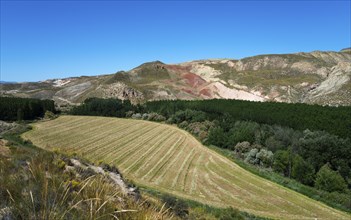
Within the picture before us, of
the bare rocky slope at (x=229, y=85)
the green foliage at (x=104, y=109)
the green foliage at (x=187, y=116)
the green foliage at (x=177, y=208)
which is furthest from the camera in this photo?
the bare rocky slope at (x=229, y=85)

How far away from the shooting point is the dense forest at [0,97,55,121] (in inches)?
3479

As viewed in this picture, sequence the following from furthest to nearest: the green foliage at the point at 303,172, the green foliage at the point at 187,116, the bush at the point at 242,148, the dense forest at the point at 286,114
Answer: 1. the green foliage at the point at 187,116
2. the dense forest at the point at 286,114
3. the bush at the point at 242,148
4. the green foliage at the point at 303,172

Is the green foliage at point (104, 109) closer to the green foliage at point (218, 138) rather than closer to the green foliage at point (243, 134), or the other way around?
the green foliage at point (218, 138)

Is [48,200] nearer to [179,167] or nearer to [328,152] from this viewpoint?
[179,167]

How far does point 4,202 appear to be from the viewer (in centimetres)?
507

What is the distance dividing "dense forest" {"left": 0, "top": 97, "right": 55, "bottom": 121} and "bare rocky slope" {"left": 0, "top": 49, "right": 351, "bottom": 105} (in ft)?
136

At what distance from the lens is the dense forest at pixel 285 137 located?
46938 millimetres

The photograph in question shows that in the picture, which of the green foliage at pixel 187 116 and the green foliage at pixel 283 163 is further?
the green foliage at pixel 187 116

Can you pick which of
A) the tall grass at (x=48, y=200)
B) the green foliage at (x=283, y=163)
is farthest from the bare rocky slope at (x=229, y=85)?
the tall grass at (x=48, y=200)

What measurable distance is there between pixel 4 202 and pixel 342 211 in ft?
126

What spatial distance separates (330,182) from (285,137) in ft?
52.4

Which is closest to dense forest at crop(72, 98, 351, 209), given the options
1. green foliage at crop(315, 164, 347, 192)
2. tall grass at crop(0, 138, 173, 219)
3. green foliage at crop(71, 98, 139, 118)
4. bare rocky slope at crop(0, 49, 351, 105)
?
green foliage at crop(315, 164, 347, 192)

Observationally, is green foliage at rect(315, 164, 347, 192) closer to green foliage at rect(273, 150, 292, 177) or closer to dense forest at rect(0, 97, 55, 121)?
green foliage at rect(273, 150, 292, 177)

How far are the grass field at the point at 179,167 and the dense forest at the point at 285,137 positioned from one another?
5440 mm
